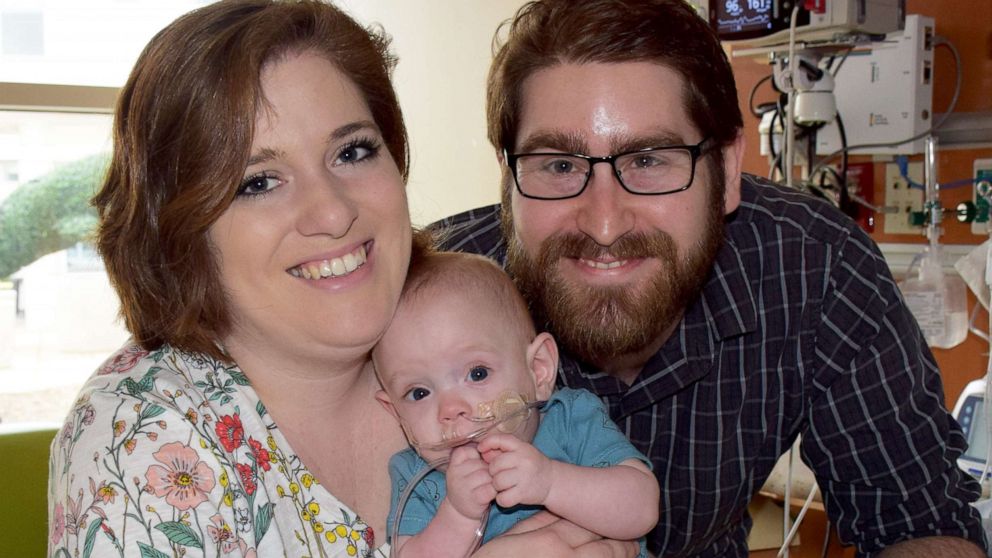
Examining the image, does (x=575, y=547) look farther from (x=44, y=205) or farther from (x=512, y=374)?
(x=44, y=205)

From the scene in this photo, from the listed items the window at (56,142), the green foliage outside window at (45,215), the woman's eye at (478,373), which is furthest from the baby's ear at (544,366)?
the green foliage outside window at (45,215)

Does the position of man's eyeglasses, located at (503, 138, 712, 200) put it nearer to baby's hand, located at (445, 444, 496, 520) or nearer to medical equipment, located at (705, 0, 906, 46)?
baby's hand, located at (445, 444, 496, 520)

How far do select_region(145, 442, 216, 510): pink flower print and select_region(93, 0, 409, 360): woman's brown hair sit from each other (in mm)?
217

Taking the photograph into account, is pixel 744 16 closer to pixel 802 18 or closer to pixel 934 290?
pixel 802 18

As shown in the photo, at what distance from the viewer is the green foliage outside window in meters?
3.80

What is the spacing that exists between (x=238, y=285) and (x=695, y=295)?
89 cm

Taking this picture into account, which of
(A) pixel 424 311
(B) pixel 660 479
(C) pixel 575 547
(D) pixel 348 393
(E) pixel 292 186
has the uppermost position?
(E) pixel 292 186

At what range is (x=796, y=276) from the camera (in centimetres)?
179

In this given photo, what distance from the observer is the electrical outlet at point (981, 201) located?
283 cm

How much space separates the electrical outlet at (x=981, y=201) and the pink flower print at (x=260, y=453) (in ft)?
7.79

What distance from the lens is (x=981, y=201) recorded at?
9.34ft

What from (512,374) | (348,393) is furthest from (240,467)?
(512,374)

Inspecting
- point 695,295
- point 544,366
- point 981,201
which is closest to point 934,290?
point 981,201

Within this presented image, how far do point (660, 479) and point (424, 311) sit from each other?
67 centimetres
